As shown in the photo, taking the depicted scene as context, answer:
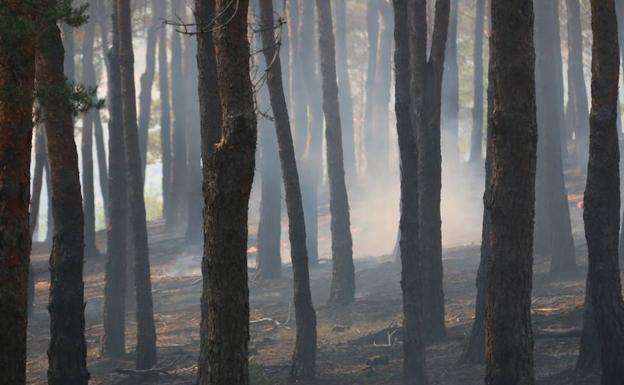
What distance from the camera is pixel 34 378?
19188 mm

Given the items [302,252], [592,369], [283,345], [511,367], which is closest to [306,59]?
[283,345]

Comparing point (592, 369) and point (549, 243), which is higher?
point (549, 243)

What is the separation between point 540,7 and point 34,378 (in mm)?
16637

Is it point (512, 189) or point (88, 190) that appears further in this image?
point (88, 190)

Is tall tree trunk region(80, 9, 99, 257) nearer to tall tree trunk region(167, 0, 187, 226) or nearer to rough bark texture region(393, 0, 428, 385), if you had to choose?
tall tree trunk region(167, 0, 187, 226)

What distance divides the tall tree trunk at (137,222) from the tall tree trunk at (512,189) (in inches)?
372

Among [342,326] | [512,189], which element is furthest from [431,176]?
[512,189]

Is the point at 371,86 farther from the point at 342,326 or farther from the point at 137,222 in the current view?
the point at 137,222

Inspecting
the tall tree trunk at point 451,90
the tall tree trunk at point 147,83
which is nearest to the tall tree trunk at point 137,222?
the tall tree trunk at point 147,83

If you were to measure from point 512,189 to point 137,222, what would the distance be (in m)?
10.1

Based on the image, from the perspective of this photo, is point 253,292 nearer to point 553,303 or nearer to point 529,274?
point 553,303

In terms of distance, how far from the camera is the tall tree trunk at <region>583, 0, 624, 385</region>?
13062 millimetres

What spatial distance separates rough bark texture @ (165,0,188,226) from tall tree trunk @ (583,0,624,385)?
2731 centimetres

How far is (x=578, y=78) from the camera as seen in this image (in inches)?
1481
